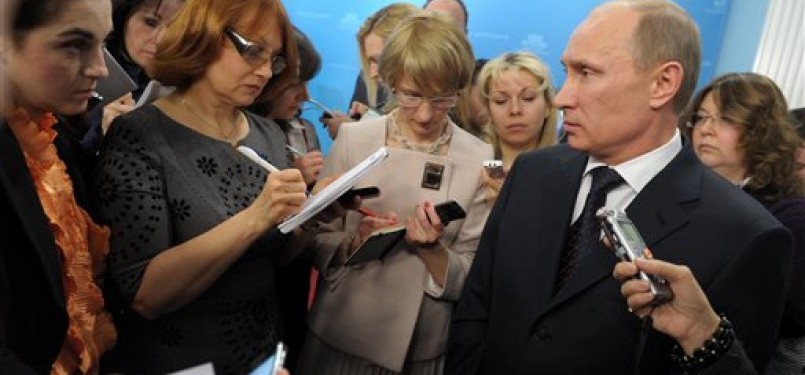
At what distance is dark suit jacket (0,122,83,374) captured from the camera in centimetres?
98

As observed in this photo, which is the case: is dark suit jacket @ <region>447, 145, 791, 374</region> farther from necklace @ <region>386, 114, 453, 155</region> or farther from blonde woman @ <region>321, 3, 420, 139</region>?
blonde woman @ <region>321, 3, 420, 139</region>

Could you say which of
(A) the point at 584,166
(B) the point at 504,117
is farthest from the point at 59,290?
(B) the point at 504,117

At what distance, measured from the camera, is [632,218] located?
4.72 feet

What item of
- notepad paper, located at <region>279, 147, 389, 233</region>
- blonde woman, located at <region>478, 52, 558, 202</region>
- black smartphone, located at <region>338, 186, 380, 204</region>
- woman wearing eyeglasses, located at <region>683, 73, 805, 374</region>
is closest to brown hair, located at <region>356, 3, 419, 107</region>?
blonde woman, located at <region>478, 52, 558, 202</region>

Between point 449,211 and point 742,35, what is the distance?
507 cm

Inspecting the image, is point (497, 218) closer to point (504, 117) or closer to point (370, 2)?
point (504, 117)

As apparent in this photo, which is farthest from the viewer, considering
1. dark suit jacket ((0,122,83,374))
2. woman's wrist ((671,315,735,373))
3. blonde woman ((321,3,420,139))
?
blonde woman ((321,3,420,139))

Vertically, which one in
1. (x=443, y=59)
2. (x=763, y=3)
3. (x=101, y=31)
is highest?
(x=101, y=31)

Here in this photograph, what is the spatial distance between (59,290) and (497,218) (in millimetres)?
1060

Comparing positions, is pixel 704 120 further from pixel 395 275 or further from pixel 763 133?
pixel 395 275

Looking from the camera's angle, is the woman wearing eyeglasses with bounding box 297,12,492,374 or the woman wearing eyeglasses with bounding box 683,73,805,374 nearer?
the woman wearing eyeglasses with bounding box 297,12,492,374

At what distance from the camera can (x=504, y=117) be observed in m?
2.53

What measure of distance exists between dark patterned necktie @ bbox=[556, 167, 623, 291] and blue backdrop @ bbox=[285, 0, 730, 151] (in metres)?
4.56

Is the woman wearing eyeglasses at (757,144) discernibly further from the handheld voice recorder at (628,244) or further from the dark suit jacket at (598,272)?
the handheld voice recorder at (628,244)
